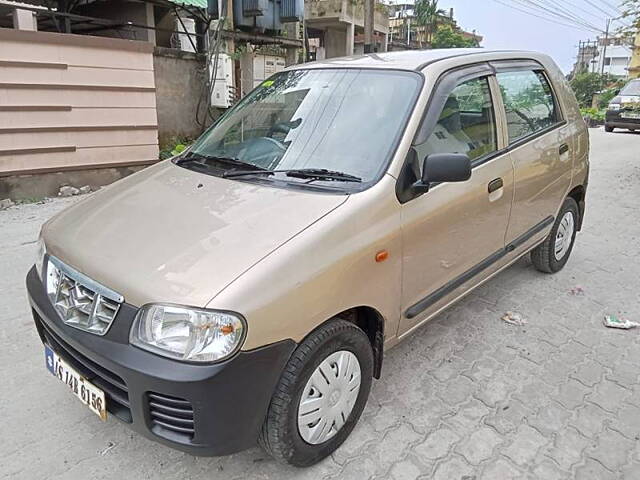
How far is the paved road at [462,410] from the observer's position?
220 cm

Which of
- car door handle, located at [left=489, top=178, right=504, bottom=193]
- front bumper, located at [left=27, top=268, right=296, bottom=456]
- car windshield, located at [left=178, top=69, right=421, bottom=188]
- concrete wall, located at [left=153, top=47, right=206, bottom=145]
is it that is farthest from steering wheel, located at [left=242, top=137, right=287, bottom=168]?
concrete wall, located at [left=153, top=47, right=206, bottom=145]

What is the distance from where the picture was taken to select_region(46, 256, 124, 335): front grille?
6.16 feet

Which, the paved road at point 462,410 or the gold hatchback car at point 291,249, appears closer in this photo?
the gold hatchback car at point 291,249

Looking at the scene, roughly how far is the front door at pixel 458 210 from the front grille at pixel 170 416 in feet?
3.81

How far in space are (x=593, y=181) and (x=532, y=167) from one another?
5.66 metres

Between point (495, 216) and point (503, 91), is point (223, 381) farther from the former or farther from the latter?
point (503, 91)

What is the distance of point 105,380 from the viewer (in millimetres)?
1921

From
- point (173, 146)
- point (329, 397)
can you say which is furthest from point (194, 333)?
point (173, 146)

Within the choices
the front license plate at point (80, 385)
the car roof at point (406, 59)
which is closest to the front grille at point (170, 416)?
the front license plate at point (80, 385)

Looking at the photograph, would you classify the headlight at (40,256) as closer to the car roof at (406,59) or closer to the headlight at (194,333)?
the headlight at (194,333)

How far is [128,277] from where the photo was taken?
187 centimetres

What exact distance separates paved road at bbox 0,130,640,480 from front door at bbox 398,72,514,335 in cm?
47

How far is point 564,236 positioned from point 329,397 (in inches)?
118

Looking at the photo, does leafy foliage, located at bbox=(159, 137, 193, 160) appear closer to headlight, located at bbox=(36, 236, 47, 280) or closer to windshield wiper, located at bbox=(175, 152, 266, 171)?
windshield wiper, located at bbox=(175, 152, 266, 171)
